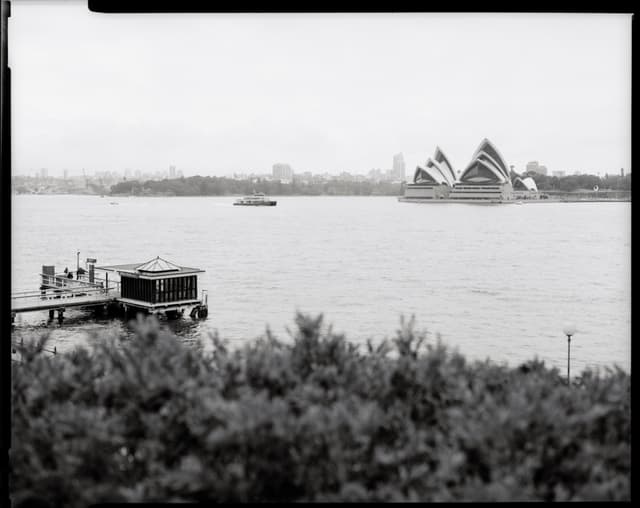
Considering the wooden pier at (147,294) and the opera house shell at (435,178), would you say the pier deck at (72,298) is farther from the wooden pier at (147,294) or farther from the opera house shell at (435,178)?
the opera house shell at (435,178)

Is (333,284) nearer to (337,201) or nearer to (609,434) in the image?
(609,434)

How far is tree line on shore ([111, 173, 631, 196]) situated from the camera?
106 feet

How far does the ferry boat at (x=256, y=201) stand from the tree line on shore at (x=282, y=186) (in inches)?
13.2

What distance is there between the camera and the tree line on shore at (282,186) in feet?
106

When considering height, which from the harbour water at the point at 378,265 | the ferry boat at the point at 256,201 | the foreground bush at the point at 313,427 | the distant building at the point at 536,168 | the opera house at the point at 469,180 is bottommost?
the harbour water at the point at 378,265

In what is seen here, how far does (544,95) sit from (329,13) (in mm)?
65745

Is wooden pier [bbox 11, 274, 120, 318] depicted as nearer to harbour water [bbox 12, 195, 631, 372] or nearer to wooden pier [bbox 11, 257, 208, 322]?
wooden pier [bbox 11, 257, 208, 322]

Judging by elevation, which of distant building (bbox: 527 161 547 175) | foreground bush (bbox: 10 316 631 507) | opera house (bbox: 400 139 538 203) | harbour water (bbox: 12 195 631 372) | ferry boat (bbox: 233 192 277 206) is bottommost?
harbour water (bbox: 12 195 631 372)

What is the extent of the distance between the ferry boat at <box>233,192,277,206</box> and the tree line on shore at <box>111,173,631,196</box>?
0.34 meters

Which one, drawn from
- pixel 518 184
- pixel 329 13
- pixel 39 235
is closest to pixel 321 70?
pixel 518 184

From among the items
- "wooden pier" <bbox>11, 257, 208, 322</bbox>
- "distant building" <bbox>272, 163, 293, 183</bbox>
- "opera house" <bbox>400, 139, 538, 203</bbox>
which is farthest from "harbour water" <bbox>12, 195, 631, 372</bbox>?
"distant building" <bbox>272, 163, 293, 183</bbox>

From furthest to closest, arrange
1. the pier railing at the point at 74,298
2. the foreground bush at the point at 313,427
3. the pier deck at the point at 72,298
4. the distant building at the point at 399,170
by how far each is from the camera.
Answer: the distant building at the point at 399,170, the pier railing at the point at 74,298, the pier deck at the point at 72,298, the foreground bush at the point at 313,427

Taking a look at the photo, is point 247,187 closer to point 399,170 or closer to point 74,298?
point 399,170

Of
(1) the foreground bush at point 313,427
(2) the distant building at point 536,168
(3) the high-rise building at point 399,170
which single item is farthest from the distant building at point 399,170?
(1) the foreground bush at point 313,427
